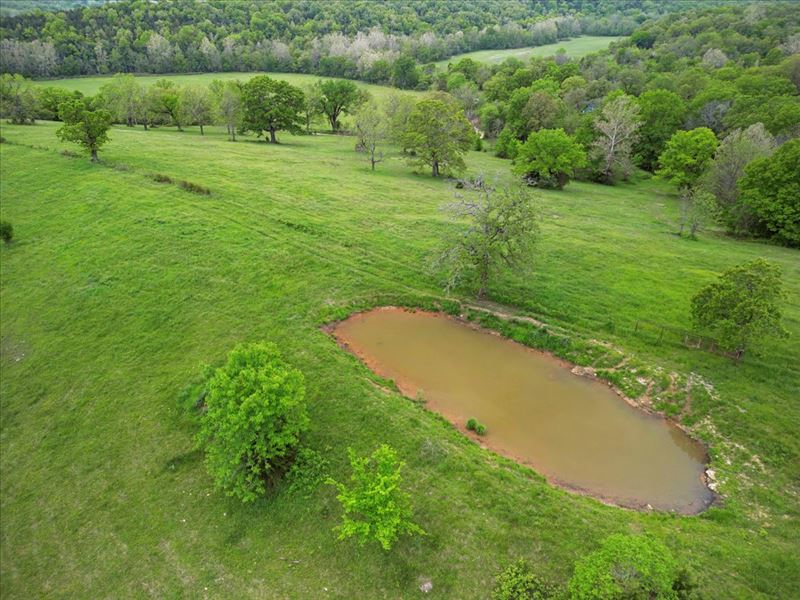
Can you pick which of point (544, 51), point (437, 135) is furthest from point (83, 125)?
point (544, 51)

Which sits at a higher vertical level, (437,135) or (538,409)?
(437,135)

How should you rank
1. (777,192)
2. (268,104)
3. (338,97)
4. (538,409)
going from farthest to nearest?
(338,97), (268,104), (777,192), (538,409)

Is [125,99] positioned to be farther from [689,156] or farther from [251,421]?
[689,156]

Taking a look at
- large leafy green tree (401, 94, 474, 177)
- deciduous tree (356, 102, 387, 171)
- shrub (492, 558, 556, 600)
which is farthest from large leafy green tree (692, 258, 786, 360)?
deciduous tree (356, 102, 387, 171)

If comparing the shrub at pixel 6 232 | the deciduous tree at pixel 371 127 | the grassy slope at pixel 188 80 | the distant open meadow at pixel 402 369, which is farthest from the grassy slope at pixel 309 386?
the grassy slope at pixel 188 80

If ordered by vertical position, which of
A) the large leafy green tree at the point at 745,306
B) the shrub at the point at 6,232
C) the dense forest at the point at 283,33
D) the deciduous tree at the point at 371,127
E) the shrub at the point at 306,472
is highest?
the dense forest at the point at 283,33

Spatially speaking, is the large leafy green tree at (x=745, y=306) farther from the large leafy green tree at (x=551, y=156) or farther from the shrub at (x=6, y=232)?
the shrub at (x=6, y=232)
